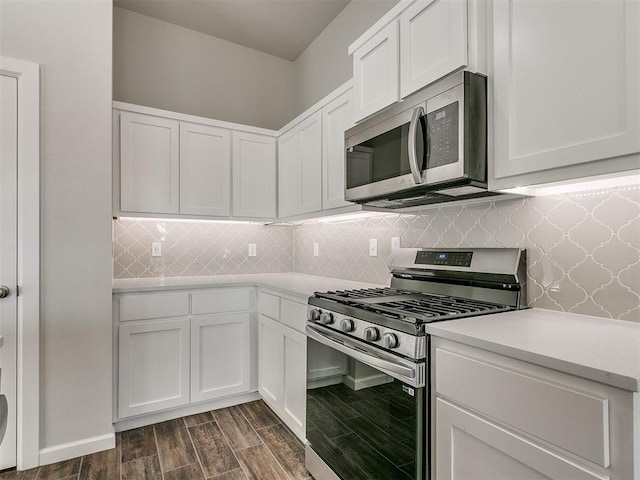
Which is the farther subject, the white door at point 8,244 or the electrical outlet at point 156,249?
the electrical outlet at point 156,249

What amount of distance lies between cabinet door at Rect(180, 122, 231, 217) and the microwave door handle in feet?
5.95

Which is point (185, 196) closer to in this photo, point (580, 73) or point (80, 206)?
point (80, 206)

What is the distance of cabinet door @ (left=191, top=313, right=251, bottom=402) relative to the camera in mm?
2527

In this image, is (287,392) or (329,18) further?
(329,18)

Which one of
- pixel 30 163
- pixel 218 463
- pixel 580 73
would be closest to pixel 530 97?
pixel 580 73

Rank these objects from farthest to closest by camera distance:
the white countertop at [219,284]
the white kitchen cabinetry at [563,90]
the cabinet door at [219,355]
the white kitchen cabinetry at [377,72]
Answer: the cabinet door at [219,355] < the white countertop at [219,284] < the white kitchen cabinetry at [377,72] < the white kitchen cabinetry at [563,90]

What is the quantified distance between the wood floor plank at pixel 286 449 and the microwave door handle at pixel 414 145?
1590 millimetres

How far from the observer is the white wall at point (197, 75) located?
2.94 m

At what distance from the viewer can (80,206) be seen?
2.12m

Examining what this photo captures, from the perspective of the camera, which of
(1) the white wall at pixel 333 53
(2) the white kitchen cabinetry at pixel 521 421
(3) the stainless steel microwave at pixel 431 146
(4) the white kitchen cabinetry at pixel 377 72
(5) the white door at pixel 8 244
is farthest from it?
(1) the white wall at pixel 333 53

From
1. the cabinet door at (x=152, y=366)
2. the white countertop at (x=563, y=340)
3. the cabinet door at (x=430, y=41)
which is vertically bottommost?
the cabinet door at (x=152, y=366)

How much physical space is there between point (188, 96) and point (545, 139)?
2917 mm

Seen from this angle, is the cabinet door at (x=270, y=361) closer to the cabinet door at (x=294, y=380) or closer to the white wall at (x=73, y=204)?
the cabinet door at (x=294, y=380)

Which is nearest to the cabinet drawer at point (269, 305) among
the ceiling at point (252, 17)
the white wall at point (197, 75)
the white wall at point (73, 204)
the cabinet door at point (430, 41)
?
the white wall at point (73, 204)
